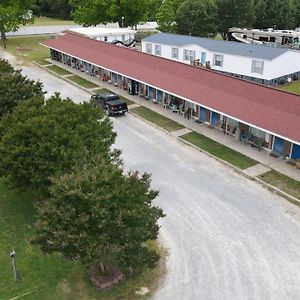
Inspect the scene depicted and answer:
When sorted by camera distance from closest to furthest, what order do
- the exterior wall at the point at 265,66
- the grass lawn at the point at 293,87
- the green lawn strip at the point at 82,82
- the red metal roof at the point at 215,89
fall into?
1. the red metal roof at the point at 215,89
2. the exterior wall at the point at 265,66
3. the grass lawn at the point at 293,87
4. the green lawn strip at the point at 82,82

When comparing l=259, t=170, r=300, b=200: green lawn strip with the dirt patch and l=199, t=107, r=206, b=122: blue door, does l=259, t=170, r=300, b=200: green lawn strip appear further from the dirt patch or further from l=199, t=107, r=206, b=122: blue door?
the dirt patch

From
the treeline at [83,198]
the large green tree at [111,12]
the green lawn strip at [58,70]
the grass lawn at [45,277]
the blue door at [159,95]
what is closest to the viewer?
the treeline at [83,198]

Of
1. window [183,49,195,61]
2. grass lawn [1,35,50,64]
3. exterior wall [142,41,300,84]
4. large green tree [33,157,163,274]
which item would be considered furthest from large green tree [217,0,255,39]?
large green tree [33,157,163,274]

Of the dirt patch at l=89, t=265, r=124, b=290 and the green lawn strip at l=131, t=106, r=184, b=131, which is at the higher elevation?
the green lawn strip at l=131, t=106, r=184, b=131

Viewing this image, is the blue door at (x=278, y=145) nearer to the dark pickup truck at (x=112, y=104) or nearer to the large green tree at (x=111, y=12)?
the dark pickup truck at (x=112, y=104)

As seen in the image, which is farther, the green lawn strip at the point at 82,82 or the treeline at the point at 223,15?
the treeline at the point at 223,15

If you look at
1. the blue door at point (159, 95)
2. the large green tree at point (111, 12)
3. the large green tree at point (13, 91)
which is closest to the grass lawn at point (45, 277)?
the large green tree at point (13, 91)

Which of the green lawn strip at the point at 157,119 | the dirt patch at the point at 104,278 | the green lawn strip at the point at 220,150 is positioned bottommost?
the dirt patch at the point at 104,278

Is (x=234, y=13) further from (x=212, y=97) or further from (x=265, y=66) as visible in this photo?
(x=212, y=97)
